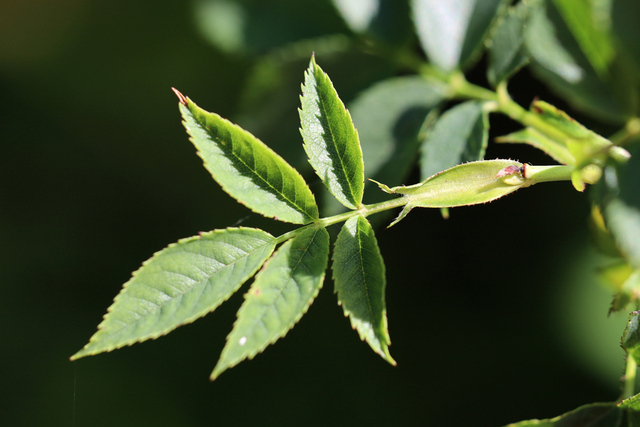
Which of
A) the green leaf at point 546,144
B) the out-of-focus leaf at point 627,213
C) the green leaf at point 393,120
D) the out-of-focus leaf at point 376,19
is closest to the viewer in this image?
the out-of-focus leaf at point 627,213

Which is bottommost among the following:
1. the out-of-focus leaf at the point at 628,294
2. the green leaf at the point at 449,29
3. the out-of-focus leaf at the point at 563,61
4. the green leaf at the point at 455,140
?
the out-of-focus leaf at the point at 628,294

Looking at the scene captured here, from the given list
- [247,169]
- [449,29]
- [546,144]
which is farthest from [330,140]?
[449,29]

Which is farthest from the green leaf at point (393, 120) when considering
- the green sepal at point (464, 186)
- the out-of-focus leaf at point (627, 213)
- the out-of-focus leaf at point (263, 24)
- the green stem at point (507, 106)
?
the out-of-focus leaf at point (627, 213)

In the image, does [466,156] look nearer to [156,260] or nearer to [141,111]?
[156,260]

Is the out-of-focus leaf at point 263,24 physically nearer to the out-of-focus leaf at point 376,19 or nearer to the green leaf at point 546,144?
the out-of-focus leaf at point 376,19

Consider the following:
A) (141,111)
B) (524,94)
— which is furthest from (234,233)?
(141,111)

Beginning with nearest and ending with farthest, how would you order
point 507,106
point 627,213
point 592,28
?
point 627,213
point 592,28
point 507,106

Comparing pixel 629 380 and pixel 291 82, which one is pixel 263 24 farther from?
pixel 629 380
